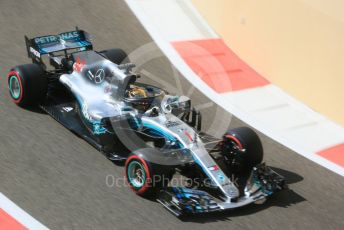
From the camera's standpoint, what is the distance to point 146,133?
26.5 ft

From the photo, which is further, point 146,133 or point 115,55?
point 115,55

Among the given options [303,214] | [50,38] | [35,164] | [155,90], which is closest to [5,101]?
[50,38]

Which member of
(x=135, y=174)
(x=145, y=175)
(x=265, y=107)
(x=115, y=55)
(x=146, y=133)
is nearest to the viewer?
(x=145, y=175)

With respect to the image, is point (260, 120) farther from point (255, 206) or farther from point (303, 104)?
point (255, 206)

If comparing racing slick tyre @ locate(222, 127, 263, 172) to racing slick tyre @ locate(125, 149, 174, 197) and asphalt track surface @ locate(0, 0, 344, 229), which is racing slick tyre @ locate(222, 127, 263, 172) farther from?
racing slick tyre @ locate(125, 149, 174, 197)

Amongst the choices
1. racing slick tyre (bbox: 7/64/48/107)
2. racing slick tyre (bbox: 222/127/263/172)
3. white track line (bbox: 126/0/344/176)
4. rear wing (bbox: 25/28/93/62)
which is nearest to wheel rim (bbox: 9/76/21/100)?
racing slick tyre (bbox: 7/64/48/107)

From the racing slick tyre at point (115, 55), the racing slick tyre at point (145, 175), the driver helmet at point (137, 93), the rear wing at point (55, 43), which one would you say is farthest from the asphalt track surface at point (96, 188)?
the racing slick tyre at point (115, 55)

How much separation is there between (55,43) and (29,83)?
1189 mm

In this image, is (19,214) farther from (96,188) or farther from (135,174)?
(135,174)

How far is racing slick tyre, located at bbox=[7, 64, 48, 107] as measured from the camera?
28.7ft

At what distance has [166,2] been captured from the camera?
523 inches

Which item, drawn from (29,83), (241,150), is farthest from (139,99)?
(29,83)

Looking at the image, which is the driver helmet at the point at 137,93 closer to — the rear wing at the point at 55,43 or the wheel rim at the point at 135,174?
the wheel rim at the point at 135,174

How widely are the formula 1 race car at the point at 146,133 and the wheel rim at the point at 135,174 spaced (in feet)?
0.05
